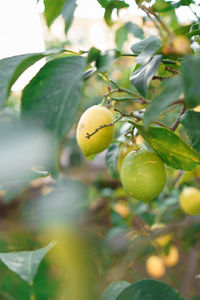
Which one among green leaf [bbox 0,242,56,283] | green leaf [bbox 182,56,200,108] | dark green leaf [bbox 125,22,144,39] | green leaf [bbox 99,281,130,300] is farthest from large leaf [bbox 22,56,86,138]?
dark green leaf [bbox 125,22,144,39]

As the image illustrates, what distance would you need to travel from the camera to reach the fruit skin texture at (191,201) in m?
1.36

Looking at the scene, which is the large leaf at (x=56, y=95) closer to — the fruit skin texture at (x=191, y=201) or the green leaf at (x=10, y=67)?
the green leaf at (x=10, y=67)

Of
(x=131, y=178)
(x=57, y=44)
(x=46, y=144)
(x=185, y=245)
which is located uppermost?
(x=46, y=144)

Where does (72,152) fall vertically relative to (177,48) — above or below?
below

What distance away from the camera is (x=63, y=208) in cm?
226

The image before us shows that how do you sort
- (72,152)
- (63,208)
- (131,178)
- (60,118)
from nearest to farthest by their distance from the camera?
(60,118) < (131,178) < (63,208) < (72,152)

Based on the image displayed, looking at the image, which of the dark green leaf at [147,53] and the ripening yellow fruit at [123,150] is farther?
the ripening yellow fruit at [123,150]

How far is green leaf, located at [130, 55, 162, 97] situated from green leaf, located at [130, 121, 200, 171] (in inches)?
2.4

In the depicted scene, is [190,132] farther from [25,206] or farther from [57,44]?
[57,44]

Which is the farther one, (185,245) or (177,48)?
(185,245)

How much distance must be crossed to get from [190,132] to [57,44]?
2.56 meters

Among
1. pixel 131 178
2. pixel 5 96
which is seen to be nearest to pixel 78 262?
pixel 131 178

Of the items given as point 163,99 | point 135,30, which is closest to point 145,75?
point 163,99

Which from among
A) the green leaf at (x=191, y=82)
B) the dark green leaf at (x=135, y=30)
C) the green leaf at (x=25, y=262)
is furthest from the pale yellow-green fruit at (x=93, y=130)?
the dark green leaf at (x=135, y=30)
